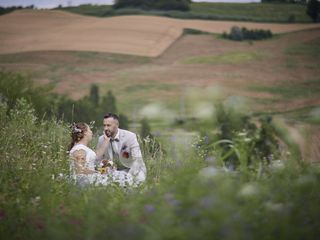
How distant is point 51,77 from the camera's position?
21.2 meters

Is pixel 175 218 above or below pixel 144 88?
above

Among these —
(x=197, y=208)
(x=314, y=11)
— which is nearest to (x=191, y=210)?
(x=197, y=208)

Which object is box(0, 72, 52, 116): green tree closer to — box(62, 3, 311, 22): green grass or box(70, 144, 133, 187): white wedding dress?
box(70, 144, 133, 187): white wedding dress

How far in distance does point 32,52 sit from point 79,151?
1565 centimetres

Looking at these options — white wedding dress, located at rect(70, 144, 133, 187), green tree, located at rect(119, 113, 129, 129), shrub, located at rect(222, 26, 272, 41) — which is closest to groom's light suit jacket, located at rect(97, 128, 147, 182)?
white wedding dress, located at rect(70, 144, 133, 187)

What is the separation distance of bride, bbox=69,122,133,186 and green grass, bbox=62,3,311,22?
625 inches

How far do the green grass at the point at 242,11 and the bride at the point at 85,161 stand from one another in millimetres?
15878

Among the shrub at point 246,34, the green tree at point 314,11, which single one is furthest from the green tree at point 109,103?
the green tree at point 314,11

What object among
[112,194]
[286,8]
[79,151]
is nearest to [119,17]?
[286,8]

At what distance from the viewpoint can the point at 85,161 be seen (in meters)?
5.45

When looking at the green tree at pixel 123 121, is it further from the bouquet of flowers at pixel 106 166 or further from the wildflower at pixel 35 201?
the wildflower at pixel 35 201

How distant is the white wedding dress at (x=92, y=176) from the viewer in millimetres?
4637

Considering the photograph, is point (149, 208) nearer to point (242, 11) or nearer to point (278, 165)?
point (278, 165)

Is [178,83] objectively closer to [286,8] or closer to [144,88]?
[144,88]
